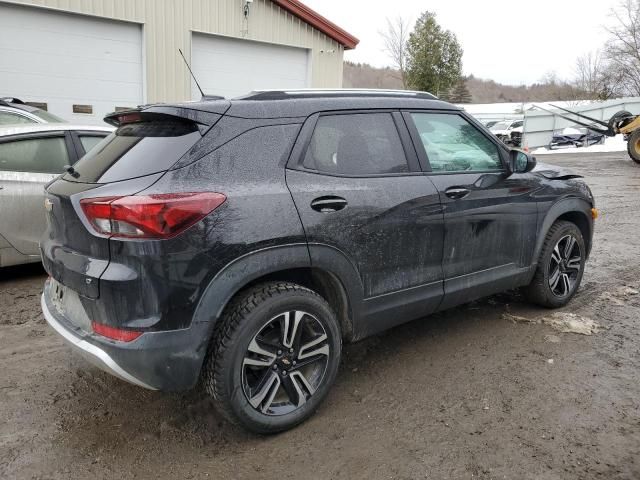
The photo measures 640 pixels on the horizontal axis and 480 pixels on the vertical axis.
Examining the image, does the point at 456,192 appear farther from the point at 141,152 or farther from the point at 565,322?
the point at 141,152

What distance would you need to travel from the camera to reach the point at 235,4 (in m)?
12.2

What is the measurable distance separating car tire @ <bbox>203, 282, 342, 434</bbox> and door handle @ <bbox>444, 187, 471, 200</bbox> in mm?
1151

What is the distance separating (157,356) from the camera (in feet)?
7.82

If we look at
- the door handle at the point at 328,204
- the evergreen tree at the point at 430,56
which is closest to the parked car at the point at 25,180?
the door handle at the point at 328,204

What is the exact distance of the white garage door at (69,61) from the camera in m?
10.1

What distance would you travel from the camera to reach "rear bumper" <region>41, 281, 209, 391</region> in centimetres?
238

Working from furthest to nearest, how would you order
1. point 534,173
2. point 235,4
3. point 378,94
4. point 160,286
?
point 235,4
point 534,173
point 378,94
point 160,286

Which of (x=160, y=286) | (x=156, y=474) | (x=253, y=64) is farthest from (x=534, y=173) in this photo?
(x=253, y=64)

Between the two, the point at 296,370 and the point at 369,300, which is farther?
the point at 369,300

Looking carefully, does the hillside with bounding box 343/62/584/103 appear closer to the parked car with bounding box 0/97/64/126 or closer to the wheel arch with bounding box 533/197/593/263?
the parked car with bounding box 0/97/64/126

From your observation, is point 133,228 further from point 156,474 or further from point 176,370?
point 156,474

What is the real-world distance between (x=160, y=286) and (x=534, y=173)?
9.84 ft

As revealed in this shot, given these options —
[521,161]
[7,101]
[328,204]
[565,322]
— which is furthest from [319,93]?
[7,101]

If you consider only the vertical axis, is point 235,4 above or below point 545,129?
above
